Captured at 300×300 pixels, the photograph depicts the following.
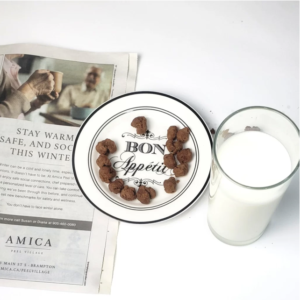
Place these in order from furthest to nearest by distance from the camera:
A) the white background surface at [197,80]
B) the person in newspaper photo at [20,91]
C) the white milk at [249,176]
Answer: the person in newspaper photo at [20,91] → the white background surface at [197,80] → the white milk at [249,176]

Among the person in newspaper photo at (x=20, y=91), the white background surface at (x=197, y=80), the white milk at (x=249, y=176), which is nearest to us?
the white milk at (x=249, y=176)

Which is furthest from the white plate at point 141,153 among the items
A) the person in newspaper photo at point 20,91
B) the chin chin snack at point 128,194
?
the person in newspaper photo at point 20,91

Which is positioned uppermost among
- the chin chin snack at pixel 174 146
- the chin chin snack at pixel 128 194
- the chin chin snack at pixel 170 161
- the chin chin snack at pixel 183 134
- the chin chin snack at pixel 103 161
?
the chin chin snack at pixel 183 134

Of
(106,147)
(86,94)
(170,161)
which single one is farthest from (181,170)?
(86,94)

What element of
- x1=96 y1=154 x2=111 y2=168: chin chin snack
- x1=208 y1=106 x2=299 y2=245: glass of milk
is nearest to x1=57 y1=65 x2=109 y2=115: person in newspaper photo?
x1=96 y1=154 x2=111 y2=168: chin chin snack

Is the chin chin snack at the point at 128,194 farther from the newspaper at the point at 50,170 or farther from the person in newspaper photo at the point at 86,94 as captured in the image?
the person in newspaper photo at the point at 86,94

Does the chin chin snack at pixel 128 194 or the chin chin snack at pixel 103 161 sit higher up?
the chin chin snack at pixel 103 161

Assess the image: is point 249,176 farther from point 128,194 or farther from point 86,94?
point 86,94
